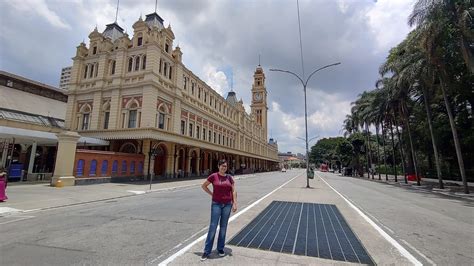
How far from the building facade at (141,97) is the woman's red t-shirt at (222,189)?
769 inches

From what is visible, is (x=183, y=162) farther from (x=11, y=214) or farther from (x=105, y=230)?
(x=105, y=230)

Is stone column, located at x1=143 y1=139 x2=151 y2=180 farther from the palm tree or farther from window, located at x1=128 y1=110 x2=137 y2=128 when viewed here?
the palm tree

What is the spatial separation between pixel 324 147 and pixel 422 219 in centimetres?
12443

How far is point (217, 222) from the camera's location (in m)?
4.81

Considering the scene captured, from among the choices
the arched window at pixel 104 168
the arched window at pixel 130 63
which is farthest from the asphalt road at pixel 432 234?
the arched window at pixel 130 63

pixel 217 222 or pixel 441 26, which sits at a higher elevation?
pixel 441 26

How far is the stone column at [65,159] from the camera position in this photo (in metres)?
18.3

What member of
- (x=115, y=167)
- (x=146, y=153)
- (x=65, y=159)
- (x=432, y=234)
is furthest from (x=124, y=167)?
(x=432, y=234)

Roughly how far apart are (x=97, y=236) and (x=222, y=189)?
11.6ft

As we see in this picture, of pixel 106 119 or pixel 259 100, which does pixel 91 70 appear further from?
pixel 259 100

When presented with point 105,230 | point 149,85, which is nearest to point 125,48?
point 149,85

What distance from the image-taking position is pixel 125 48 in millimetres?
29547

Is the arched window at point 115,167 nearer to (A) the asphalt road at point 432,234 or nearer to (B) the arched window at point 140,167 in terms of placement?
(B) the arched window at point 140,167

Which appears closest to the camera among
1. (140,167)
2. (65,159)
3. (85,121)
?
(65,159)
